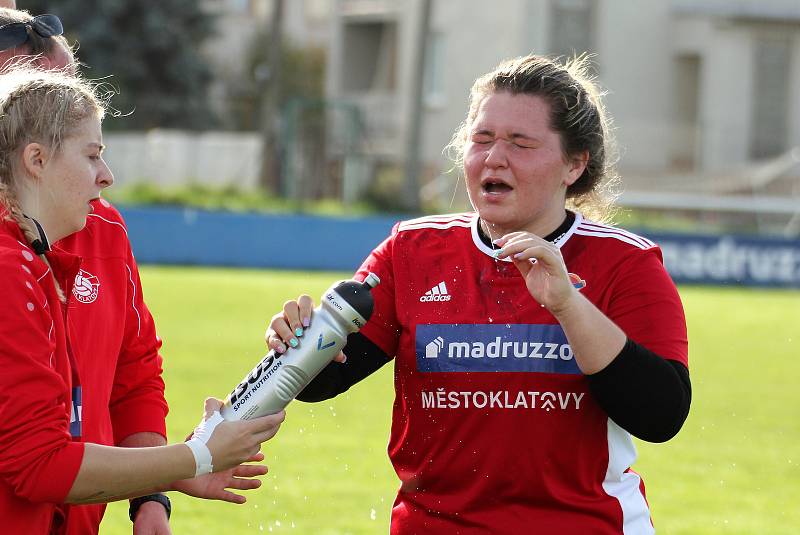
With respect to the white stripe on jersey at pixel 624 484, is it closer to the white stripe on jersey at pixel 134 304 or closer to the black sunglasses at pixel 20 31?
the white stripe on jersey at pixel 134 304

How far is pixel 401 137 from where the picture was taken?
38969 mm

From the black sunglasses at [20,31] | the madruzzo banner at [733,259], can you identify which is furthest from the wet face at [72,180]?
the madruzzo banner at [733,259]

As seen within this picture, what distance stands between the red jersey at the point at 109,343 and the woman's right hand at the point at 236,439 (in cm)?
40

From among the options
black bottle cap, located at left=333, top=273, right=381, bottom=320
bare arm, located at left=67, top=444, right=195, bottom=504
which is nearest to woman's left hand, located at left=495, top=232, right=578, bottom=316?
black bottle cap, located at left=333, top=273, right=381, bottom=320

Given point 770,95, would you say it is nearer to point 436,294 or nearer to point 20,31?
point 436,294

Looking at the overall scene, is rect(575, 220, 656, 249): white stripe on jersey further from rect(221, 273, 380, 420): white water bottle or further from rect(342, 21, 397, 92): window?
rect(342, 21, 397, 92): window

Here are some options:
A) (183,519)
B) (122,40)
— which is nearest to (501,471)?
(183,519)

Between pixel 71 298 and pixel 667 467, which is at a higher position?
pixel 71 298

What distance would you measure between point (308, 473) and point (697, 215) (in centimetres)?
2325

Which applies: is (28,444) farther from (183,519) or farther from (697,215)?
(697,215)

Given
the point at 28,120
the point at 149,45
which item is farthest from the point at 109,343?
the point at 149,45

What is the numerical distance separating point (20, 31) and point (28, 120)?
696mm

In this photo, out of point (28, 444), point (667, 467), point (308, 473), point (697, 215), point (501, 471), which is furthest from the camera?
point (697, 215)

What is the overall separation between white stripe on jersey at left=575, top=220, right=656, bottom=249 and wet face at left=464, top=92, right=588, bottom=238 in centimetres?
12
